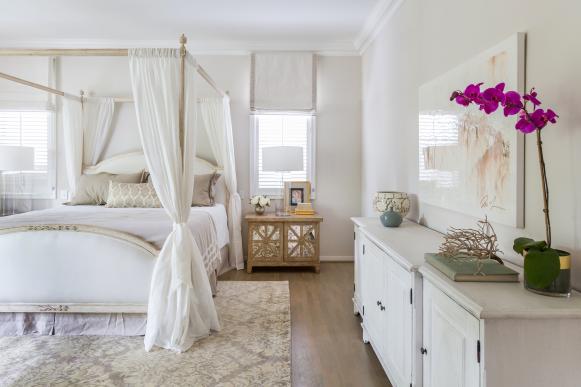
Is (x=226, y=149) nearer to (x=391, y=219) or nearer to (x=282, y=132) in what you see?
(x=282, y=132)

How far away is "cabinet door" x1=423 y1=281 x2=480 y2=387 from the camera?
128 cm

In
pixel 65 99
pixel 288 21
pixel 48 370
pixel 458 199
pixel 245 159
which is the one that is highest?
pixel 288 21

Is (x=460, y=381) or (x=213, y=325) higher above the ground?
(x=460, y=381)

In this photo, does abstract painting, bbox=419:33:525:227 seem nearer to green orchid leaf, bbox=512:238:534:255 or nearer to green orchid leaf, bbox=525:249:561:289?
green orchid leaf, bbox=512:238:534:255

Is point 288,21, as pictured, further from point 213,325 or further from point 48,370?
point 48,370

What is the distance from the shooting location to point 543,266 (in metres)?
1.25

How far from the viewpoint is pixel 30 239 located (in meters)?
2.85

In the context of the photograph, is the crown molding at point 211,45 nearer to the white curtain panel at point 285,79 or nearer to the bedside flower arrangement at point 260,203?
the white curtain panel at point 285,79

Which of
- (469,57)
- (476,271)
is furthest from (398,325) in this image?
(469,57)

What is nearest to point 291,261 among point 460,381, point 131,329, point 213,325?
point 213,325

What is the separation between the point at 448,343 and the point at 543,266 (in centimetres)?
45

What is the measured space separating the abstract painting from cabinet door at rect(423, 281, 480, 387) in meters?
0.56

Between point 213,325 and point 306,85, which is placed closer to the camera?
point 213,325

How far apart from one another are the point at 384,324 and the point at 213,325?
1316 millimetres
